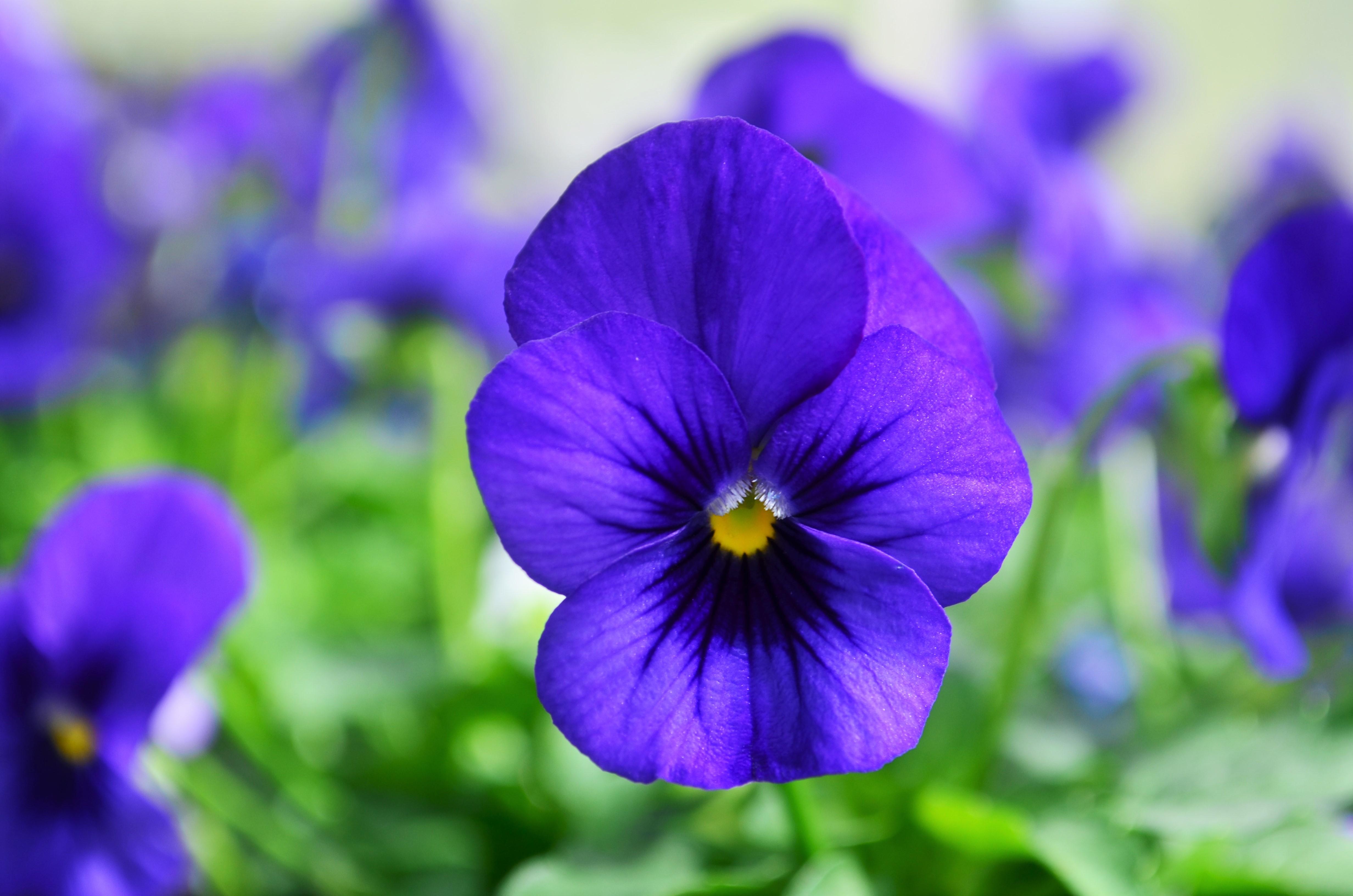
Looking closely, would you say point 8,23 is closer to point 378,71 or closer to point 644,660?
point 378,71

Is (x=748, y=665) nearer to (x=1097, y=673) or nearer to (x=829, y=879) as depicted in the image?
(x=829, y=879)

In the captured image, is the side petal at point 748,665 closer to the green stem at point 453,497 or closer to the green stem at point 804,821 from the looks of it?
the green stem at point 804,821

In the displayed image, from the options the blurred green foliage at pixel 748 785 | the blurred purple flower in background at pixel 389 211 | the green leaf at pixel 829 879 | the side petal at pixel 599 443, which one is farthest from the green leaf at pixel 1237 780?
the blurred purple flower in background at pixel 389 211

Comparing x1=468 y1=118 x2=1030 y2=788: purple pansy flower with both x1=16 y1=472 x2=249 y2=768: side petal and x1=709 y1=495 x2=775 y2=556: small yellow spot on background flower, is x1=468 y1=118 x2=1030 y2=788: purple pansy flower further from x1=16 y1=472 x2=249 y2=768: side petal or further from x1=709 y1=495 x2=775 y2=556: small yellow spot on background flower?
x1=16 y1=472 x2=249 y2=768: side petal

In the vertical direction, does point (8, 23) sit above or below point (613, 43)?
below

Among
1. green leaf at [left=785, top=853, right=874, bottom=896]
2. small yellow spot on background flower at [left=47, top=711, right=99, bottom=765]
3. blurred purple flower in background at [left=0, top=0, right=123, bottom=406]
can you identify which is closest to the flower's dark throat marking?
small yellow spot on background flower at [left=47, top=711, right=99, bottom=765]

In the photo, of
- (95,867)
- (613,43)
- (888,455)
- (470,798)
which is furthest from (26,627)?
(613,43)
